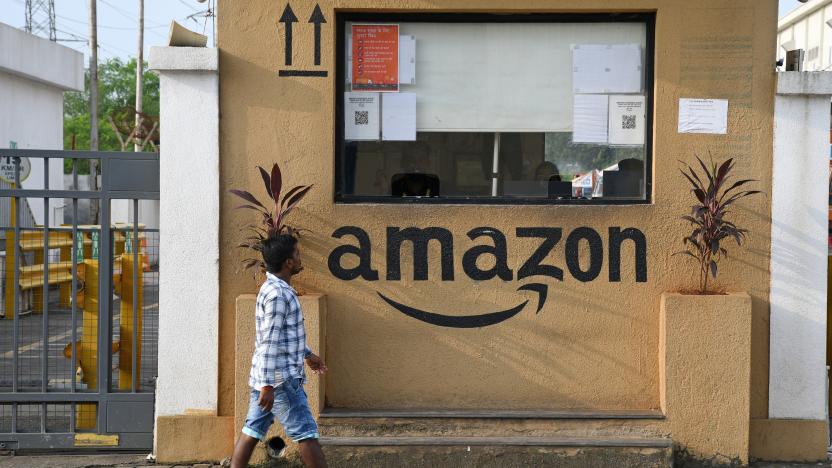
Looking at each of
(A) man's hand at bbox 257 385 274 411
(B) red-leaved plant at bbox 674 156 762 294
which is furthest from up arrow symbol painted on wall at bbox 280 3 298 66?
(B) red-leaved plant at bbox 674 156 762 294

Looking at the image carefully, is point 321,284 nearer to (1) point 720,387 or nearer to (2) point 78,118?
(1) point 720,387

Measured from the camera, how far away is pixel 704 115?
6.62 m

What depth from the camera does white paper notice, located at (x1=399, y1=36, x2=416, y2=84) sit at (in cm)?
685

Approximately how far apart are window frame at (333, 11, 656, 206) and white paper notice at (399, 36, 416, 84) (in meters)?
0.14

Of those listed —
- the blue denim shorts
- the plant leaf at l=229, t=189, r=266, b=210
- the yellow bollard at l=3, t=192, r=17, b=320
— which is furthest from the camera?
the yellow bollard at l=3, t=192, r=17, b=320

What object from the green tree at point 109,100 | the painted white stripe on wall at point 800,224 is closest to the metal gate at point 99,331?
the painted white stripe on wall at point 800,224

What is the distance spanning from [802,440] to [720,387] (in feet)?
2.76

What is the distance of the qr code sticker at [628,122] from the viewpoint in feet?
22.4

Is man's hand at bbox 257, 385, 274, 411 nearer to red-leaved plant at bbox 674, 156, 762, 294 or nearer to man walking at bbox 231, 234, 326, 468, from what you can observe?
man walking at bbox 231, 234, 326, 468

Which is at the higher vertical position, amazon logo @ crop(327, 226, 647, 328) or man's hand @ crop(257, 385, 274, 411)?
amazon logo @ crop(327, 226, 647, 328)

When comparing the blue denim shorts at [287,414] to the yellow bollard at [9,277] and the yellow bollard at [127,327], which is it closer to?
the yellow bollard at [127,327]

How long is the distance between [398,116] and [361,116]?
0.27 m

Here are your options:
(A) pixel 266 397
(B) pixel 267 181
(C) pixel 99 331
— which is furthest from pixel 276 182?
(A) pixel 266 397

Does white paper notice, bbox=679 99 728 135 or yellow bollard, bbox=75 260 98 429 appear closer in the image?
white paper notice, bbox=679 99 728 135
